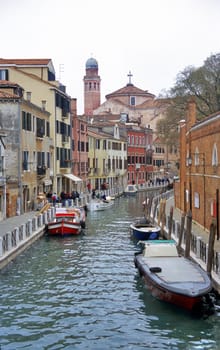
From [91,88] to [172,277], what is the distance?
93725mm

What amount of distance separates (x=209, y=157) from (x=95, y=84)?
84442 millimetres

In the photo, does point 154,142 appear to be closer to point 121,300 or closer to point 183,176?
point 183,176

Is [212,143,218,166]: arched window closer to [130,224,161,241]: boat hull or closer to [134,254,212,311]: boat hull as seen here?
[130,224,161,241]: boat hull

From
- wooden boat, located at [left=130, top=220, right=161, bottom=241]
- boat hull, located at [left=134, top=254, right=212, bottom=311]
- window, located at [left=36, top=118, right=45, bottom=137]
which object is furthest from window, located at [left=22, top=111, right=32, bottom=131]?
boat hull, located at [left=134, top=254, right=212, bottom=311]

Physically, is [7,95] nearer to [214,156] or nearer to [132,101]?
[214,156]

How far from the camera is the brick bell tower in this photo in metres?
107

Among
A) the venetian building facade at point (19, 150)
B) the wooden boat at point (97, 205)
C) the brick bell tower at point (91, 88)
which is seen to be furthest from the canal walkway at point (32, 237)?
the brick bell tower at point (91, 88)

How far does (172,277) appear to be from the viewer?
15344 mm

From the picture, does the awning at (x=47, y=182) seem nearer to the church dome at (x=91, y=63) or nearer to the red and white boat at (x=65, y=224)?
the red and white boat at (x=65, y=224)

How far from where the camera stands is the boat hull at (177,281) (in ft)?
46.1

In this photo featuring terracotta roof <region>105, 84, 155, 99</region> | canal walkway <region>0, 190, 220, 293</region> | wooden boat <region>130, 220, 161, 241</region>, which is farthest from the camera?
terracotta roof <region>105, 84, 155, 99</region>

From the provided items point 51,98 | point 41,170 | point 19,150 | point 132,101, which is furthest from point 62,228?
point 132,101

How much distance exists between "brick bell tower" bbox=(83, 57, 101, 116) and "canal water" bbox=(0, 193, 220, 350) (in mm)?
84393

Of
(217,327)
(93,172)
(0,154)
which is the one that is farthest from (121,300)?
(93,172)
